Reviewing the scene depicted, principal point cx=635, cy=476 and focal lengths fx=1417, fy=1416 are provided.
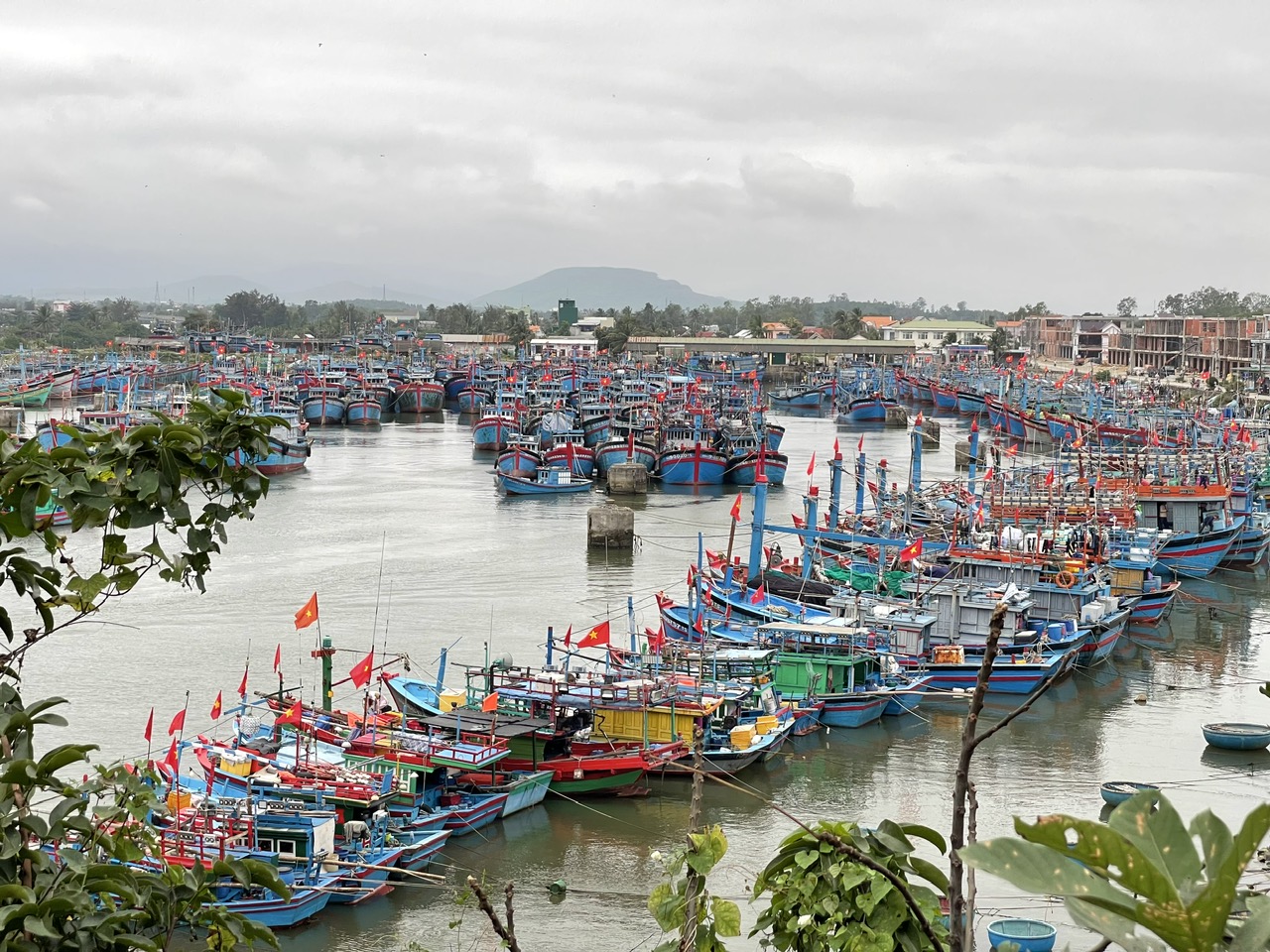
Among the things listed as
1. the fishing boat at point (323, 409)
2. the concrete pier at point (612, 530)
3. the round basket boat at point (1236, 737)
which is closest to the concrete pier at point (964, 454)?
the concrete pier at point (612, 530)

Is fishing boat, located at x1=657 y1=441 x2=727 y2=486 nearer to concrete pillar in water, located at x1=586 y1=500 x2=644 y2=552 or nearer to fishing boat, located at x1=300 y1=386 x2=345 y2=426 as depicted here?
concrete pillar in water, located at x1=586 y1=500 x2=644 y2=552

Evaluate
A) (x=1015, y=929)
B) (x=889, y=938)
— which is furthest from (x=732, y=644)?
(x=889, y=938)

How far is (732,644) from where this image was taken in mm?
17172

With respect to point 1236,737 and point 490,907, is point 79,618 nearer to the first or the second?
point 490,907

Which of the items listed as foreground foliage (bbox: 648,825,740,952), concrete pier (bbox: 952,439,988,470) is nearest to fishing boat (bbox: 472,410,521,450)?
concrete pier (bbox: 952,439,988,470)

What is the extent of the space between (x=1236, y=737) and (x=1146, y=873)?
15.6 metres

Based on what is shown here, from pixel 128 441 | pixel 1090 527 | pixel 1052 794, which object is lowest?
pixel 1052 794

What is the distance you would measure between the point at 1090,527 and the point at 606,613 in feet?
27.1

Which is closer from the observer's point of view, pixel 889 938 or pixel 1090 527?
pixel 889 938

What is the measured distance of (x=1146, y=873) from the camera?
1.61 meters

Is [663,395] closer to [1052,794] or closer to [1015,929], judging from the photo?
[1052,794]

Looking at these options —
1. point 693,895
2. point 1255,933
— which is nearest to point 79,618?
point 693,895

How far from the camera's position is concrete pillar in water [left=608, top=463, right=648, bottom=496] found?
120 ft

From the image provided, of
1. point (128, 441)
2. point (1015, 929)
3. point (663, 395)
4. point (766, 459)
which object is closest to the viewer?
point (128, 441)
